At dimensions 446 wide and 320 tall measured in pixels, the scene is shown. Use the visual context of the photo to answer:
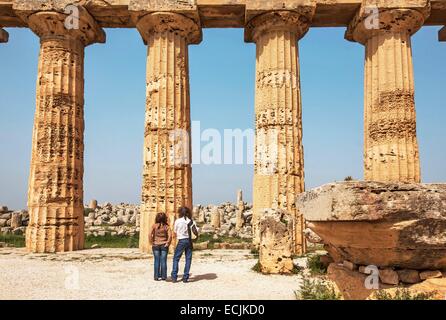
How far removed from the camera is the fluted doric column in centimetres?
1298

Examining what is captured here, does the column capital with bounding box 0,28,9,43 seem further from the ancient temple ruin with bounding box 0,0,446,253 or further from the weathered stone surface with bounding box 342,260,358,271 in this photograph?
the weathered stone surface with bounding box 342,260,358,271

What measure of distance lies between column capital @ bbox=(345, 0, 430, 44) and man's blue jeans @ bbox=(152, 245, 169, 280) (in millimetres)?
10614

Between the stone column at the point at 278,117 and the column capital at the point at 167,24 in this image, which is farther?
the column capital at the point at 167,24

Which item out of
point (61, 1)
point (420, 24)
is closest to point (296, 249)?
point (420, 24)

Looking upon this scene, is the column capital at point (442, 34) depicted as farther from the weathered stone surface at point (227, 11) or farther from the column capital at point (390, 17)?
the column capital at point (390, 17)

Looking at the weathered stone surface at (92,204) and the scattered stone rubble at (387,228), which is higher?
the scattered stone rubble at (387,228)

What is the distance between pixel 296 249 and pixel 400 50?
777 cm

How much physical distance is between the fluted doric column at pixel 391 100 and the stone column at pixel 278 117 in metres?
2.50

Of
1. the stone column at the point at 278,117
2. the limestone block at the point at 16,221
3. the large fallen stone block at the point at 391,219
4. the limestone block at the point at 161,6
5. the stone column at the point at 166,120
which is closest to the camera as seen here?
the large fallen stone block at the point at 391,219

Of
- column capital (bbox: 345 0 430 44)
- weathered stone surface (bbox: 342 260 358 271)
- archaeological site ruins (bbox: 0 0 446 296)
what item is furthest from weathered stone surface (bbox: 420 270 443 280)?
column capital (bbox: 345 0 430 44)

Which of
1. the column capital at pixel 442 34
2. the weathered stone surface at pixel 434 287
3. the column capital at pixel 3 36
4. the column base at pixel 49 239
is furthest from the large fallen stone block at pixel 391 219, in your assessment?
the column capital at pixel 3 36

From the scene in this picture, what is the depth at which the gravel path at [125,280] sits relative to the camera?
6.62 m

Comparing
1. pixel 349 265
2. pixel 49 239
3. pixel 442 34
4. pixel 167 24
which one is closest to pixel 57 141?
pixel 49 239
